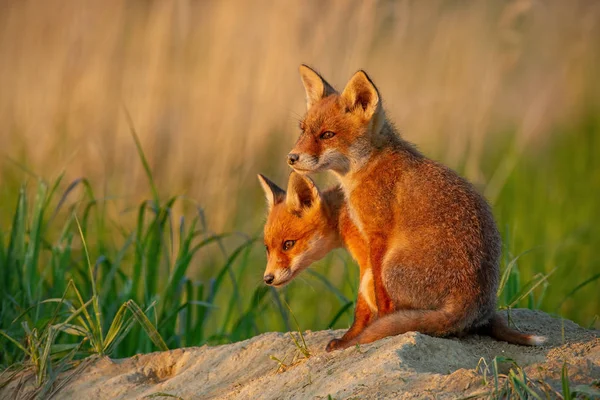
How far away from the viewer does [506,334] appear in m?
4.34

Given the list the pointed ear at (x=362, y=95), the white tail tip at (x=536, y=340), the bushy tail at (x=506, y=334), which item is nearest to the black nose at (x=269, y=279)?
the pointed ear at (x=362, y=95)

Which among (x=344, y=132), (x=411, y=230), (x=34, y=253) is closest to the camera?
(x=411, y=230)

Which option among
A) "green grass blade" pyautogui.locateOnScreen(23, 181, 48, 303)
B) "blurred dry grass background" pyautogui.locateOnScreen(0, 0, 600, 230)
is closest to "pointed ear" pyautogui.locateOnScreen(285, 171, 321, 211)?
"green grass blade" pyautogui.locateOnScreen(23, 181, 48, 303)

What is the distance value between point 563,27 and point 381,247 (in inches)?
327

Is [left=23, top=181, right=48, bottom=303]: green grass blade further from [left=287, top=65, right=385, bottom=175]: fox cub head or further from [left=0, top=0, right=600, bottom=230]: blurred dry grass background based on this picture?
[left=0, top=0, right=600, bottom=230]: blurred dry grass background

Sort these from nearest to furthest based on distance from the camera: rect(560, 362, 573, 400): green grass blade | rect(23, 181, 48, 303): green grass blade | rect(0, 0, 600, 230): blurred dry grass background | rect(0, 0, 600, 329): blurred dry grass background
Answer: rect(560, 362, 573, 400): green grass blade, rect(23, 181, 48, 303): green grass blade, rect(0, 0, 600, 329): blurred dry grass background, rect(0, 0, 600, 230): blurred dry grass background

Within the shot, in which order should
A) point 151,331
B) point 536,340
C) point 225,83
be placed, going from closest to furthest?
1. point 536,340
2. point 151,331
3. point 225,83

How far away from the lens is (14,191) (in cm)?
848

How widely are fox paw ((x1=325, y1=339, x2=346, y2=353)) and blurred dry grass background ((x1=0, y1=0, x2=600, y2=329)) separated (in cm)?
295

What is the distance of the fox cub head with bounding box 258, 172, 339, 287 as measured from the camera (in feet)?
16.4

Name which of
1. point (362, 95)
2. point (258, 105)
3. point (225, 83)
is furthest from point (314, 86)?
point (225, 83)

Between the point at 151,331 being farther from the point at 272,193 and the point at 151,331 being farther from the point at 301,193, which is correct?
the point at 301,193

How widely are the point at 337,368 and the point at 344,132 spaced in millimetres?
1486

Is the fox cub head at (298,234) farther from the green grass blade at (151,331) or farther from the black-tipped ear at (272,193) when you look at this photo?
the green grass blade at (151,331)
